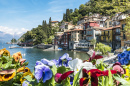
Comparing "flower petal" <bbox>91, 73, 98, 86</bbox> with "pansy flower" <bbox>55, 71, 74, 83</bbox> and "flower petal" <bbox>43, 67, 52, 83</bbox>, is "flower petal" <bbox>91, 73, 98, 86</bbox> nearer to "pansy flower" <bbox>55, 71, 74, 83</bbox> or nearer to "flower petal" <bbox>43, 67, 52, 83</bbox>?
"pansy flower" <bbox>55, 71, 74, 83</bbox>

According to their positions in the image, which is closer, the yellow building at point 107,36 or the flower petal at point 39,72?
the flower petal at point 39,72

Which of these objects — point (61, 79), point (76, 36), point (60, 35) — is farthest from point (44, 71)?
point (60, 35)

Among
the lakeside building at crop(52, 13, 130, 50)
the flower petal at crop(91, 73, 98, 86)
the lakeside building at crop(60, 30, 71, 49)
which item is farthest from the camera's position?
the lakeside building at crop(60, 30, 71, 49)

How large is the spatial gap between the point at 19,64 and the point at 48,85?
99 centimetres

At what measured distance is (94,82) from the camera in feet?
2.64

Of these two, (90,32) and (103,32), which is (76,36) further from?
(103,32)

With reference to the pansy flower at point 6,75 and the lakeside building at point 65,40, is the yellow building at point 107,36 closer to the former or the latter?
the lakeside building at point 65,40

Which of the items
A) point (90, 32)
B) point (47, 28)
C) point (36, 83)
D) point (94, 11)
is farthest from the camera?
point (47, 28)

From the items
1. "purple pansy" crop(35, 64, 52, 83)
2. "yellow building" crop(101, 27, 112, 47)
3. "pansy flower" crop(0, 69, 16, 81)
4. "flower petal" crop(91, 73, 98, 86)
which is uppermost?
"yellow building" crop(101, 27, 112, 47)

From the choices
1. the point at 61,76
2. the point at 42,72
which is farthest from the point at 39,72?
the point at 61,76

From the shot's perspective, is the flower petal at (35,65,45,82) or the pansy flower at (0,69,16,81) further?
the pansy flower at (0,69,16,81)

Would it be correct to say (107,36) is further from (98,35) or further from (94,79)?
(94,79)

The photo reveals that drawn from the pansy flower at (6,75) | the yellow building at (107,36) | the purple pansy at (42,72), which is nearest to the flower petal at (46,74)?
the purple pansy at (42,72)

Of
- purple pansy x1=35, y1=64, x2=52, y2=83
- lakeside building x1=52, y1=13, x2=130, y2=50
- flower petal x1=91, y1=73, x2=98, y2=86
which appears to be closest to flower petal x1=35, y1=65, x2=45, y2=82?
purple pansy x1=35, y1=64, x2=52, y2=83
